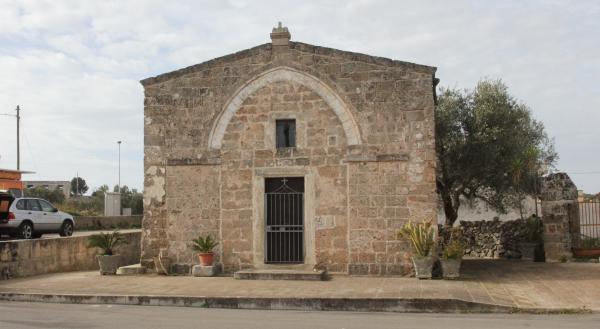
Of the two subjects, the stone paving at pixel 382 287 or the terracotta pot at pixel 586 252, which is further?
the terracotta pot at pixel 586 252

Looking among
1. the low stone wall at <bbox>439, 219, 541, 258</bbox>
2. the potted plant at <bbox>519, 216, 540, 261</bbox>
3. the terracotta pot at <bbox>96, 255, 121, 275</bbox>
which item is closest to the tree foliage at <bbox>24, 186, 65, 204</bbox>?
the terracotta pot at <bbox>96, 255, 121, 275</bbox>

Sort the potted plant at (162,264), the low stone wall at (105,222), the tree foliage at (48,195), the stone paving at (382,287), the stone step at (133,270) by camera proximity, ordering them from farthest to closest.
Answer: the tree foliage at (48,195)
the low stone wall at (105,222)
the stone step at (133,270)
the potted plant at (162,264)
the stone paving at (382,287)

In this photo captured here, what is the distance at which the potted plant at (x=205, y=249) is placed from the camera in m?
14.5

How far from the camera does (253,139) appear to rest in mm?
14914

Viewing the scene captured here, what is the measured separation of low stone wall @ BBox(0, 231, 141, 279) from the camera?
48.0ft

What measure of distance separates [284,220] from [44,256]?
6795mm

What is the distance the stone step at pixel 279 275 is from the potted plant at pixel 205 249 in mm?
913

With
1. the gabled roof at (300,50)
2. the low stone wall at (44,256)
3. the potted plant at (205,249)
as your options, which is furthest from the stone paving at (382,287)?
the gabled roof at (300,50)

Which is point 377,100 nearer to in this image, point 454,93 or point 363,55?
point 363,55

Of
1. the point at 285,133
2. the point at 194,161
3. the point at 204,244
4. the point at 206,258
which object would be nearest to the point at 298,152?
the point at 285,133

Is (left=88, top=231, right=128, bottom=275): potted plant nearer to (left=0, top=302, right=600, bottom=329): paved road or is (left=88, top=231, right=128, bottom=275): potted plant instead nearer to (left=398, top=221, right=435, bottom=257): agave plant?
(left=0, top=302, right=600, bottom=329): paved road

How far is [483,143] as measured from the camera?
59.5 feet

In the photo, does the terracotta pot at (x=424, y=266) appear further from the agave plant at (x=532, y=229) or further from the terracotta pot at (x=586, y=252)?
the agave plant at (x=532, y=229)

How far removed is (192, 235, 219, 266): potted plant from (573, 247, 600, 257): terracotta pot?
10379 millimetres
